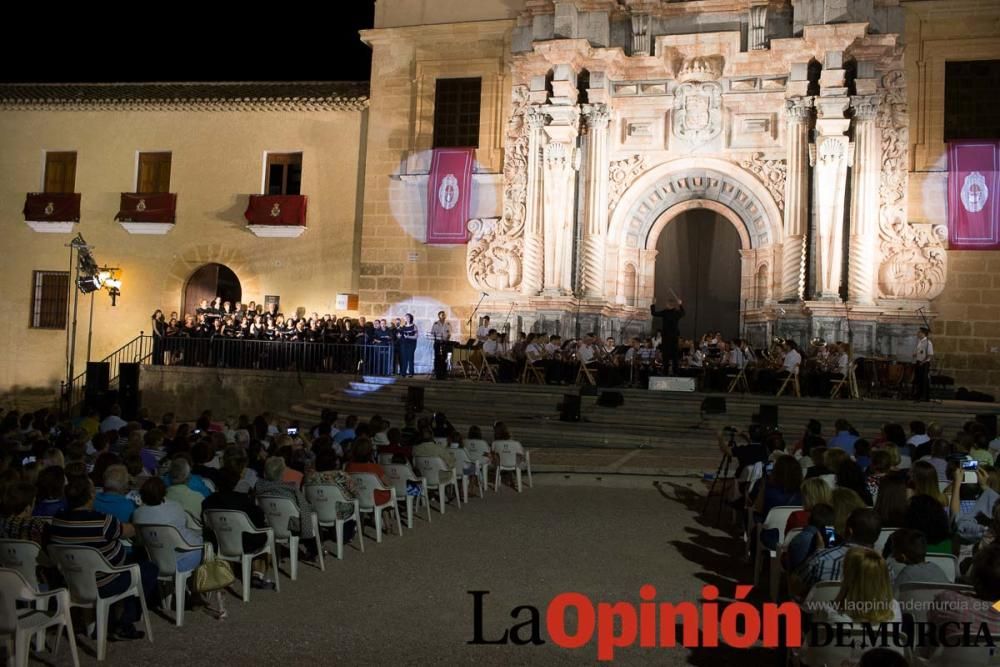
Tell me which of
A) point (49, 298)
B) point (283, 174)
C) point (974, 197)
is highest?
point (283, 174)

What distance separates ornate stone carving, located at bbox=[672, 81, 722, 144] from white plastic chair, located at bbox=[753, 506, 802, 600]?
1450 cm

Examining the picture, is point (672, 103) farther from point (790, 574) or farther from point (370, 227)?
point (790, 574)

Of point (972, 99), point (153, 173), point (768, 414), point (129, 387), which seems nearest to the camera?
point (768, 414)

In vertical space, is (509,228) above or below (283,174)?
below

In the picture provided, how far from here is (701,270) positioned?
2280cm

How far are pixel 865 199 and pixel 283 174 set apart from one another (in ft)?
44.2

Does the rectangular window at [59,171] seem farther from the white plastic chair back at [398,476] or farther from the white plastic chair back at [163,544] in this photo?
the white plastic chair back at [163,544]

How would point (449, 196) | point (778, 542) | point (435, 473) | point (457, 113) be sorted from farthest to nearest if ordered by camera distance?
point (457, 113) → point (449, 196) → point (435, 473) → point (778, 542)

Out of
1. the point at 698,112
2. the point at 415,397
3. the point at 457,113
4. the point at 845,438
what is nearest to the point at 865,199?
the point at 698,112

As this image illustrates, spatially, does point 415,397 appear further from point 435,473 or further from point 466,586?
point 466,586

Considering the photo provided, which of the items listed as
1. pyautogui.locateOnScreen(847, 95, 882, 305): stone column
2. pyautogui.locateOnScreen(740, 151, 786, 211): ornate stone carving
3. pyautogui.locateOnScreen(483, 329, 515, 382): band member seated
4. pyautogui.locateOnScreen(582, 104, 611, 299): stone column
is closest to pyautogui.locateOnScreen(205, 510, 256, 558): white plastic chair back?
pyautogui.locateOnScreen(483, 329, 515, 382): band member seated

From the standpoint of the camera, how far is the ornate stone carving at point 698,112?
20688 mm

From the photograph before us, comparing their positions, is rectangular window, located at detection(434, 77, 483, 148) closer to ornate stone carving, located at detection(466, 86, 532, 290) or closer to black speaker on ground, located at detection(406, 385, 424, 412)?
ornate stone carving, located at detection(466, 86, 532, 290)

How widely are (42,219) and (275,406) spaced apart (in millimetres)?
9552
